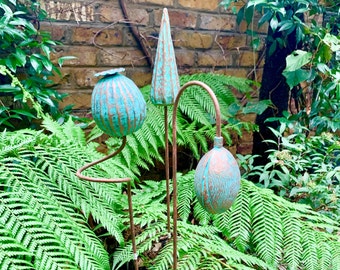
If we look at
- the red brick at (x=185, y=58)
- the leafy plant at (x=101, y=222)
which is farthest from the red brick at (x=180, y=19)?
the leafy plant at (x=101, y=222)

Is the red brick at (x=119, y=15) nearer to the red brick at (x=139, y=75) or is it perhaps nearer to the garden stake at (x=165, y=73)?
the red brick at (x=139, y=75)

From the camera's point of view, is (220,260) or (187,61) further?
(187,61)

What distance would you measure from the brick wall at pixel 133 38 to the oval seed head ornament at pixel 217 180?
1278 millimetres

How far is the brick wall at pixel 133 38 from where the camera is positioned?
A: 64.7 inches

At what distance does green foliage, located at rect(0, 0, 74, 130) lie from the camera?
1.33m

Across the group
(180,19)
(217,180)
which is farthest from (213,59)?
(217,180)

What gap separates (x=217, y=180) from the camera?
56cm

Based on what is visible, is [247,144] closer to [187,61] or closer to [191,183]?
[187,61]

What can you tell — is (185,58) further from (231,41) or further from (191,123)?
(191,123)

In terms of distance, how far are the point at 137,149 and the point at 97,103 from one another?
716 mm

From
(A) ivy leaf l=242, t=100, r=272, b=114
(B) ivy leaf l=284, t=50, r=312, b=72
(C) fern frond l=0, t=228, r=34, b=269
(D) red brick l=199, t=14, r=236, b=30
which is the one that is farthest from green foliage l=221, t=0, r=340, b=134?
(C) fern frond l=0, t=228, r=34, b=269

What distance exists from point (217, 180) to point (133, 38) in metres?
1.42

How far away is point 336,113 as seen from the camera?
1.59 m

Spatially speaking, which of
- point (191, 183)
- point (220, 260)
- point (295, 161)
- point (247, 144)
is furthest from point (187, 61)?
point (220, 260)
